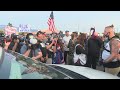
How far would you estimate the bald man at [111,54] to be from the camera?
6031 millimetres

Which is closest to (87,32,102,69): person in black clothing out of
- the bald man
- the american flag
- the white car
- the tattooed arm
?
the bald man

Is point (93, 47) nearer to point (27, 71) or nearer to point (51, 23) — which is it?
point (27, 71)

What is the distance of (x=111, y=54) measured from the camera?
607cm

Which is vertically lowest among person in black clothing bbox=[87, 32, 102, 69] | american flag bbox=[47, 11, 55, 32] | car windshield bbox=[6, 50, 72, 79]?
person in black clothing bbox=[87, 32, 102, 69]

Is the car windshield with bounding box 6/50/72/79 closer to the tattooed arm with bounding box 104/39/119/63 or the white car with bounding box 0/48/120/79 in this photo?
the white car with bounding box 0/48/120/79

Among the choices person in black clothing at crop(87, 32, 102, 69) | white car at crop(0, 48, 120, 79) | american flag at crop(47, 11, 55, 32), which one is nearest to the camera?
white car at crop(0, 48, 120, 79)

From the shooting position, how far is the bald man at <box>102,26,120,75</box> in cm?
603

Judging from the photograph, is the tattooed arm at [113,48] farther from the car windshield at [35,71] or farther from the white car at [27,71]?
the car windshield at [35,71]

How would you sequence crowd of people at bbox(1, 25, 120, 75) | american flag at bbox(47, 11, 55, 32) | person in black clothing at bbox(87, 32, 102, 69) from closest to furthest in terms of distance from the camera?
crowd of people at bbox(1, 25, 120, 75) < person in black clothing at bbox(87, 32, 102, 69) < american flag at bbox(47, 11, 55, 32)
